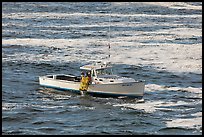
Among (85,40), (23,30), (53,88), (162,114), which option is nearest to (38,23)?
(23,30)

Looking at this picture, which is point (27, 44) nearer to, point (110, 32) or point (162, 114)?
point (110, 32)

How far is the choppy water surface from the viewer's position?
30.8m

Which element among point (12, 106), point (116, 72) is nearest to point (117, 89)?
point (12, 106)

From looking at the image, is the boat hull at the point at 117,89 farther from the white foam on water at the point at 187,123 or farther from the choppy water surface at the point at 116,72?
the white foam on water at the point at 187,123

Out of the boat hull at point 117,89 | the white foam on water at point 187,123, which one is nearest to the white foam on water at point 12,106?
the boat hull at point 117,89

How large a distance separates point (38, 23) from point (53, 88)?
5286 cm

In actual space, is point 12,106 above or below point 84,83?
below

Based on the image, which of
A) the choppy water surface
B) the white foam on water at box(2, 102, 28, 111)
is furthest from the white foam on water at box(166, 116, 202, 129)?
the white foam on water at box(2, 102, 28, 111)

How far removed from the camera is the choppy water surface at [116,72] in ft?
101

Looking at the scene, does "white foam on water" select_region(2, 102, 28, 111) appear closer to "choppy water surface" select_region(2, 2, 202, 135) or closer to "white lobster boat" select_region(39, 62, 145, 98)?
"choppy water surface" select_region(2, 2, 202, 135)

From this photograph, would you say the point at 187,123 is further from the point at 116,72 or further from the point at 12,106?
the point at 116,72

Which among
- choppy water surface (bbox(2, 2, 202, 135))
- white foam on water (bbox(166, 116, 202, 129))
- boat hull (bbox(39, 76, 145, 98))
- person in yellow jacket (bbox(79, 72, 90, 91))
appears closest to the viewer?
white foam on water (bbox(166, 116, 202, 129))

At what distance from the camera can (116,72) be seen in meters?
47.0

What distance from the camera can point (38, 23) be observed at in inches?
3605
